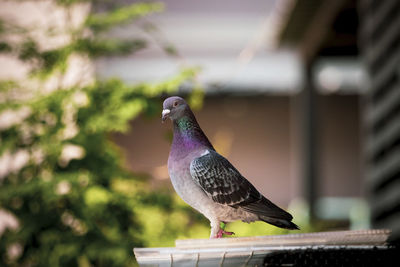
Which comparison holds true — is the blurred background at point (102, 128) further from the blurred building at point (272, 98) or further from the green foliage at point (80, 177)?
the blurred building at point (272, 98)

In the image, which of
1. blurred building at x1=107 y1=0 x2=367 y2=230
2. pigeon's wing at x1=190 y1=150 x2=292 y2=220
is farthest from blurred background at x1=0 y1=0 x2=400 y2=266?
blurred building at x1=107 y1=0 x2=367 y2=230

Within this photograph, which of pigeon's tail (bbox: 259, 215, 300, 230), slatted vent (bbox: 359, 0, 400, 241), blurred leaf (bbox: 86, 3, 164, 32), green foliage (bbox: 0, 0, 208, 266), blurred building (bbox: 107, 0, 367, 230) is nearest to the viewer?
pigeon's tail (bbox: 259, 215, 300, 230)

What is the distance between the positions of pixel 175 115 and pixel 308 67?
19.4 ft

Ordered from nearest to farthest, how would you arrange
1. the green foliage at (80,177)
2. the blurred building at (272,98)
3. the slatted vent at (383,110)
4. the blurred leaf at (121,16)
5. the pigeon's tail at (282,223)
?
the pigeon's tail at (282,223) → the green foliage at (80,177) → the blurred leaf at (121,16) → the slatted vent at (383,110) → the blurred building at (272,98)

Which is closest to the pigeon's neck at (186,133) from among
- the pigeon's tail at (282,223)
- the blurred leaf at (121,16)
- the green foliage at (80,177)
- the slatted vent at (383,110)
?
the pigeon's tail at (282,223)

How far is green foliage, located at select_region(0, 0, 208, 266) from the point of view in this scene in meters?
2.47

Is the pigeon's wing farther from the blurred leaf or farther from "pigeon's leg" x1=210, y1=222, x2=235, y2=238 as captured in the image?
the blurred leaf

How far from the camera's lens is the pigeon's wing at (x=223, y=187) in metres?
0.72

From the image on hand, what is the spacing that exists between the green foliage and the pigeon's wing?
5.27ft

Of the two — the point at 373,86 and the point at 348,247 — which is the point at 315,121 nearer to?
the point at 373,86

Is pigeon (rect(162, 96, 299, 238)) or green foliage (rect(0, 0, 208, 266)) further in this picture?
green foliage (rect(0, 0, 208, 266))

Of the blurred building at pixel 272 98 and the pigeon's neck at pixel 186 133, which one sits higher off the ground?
the blurred building at pixel 272 98

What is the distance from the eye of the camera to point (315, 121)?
6.35m

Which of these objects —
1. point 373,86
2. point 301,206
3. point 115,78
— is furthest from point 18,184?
point 301,206
